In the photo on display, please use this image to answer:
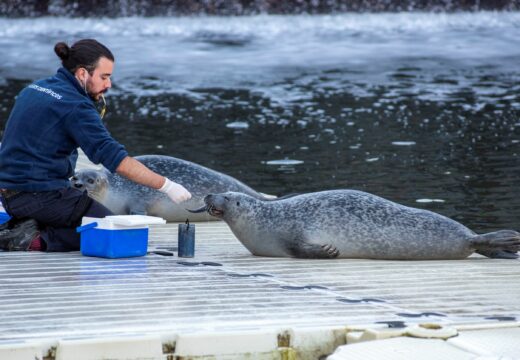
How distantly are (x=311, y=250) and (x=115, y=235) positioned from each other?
1.11 metres

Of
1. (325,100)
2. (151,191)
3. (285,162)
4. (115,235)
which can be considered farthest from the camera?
(325,100)

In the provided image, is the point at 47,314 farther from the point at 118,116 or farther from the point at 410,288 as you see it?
the point at 118,116

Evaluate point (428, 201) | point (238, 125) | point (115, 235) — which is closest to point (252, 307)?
point (115, 235)

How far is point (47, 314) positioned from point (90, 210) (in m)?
1.90

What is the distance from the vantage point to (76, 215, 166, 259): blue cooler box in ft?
21.3

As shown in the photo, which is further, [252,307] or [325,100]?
[325,100]

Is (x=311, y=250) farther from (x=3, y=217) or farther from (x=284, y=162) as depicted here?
(x=284, y=162)

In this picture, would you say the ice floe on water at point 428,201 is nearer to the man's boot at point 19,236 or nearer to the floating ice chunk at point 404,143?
the floating ice chunk at point 404,143

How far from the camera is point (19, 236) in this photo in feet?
22.2

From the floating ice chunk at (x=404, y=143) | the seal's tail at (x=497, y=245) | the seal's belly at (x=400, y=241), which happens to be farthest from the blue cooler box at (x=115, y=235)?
the floating ice chunk at (x=404, y=143)

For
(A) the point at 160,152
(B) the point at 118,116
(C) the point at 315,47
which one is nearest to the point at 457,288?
(A) the point at 160,152

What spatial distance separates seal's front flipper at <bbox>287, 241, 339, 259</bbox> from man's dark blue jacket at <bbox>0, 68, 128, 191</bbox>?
117 centimetres

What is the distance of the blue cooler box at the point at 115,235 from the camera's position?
6.49 m

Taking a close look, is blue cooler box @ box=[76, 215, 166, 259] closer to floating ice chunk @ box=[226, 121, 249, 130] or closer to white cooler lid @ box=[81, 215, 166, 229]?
white cooler lid @ box=[81, 215, 166, 229]
